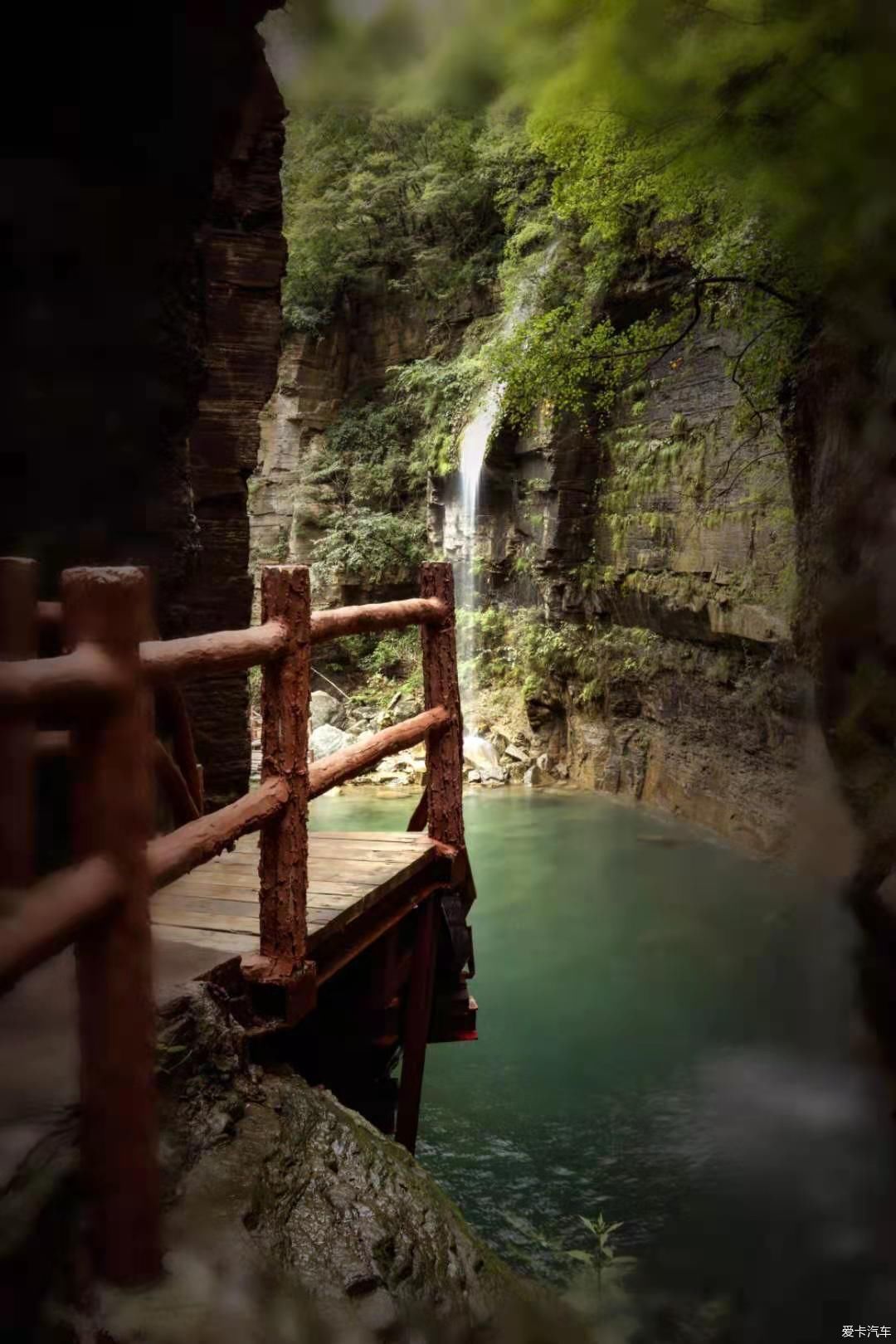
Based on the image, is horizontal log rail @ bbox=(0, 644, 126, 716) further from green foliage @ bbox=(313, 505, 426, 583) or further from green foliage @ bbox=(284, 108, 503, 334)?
green foliage @ bbox=(284, 108, 503, 334)

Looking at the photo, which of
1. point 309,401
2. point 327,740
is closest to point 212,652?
point 327,740

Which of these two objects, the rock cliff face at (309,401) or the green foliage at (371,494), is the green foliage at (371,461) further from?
the rock cliff face at (309,401)

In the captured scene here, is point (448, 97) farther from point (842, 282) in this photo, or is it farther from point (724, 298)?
point (842, 282)

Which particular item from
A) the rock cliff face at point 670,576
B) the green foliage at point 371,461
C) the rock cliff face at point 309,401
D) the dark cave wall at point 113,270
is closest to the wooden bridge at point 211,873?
the dark cave wall at point 113,270

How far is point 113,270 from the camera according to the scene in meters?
4.18

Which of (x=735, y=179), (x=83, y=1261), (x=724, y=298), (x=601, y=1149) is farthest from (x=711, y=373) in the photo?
(x=83, y=1261)

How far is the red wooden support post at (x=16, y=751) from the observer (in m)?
2.01

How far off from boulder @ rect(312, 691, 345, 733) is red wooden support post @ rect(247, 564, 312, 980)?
13992mm

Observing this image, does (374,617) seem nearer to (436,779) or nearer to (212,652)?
(436,779)

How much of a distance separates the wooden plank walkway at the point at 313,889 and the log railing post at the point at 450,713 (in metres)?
0.14

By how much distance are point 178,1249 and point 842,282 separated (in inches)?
213

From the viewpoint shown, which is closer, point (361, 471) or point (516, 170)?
point (516, 170)

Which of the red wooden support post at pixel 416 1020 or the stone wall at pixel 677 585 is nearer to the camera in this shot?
the red wooden support post at pixel 416 1020

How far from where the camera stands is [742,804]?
10555 mm
